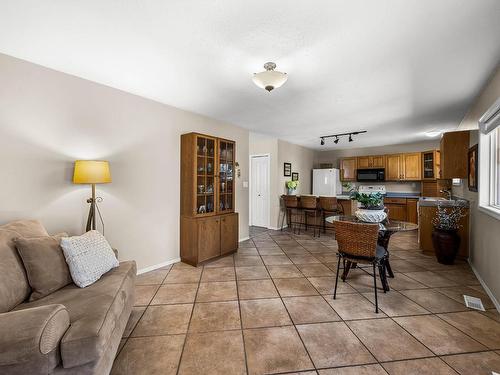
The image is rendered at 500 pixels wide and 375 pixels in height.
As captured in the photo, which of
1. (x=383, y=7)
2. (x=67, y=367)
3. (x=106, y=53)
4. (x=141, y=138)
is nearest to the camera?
(x=67, y=367)

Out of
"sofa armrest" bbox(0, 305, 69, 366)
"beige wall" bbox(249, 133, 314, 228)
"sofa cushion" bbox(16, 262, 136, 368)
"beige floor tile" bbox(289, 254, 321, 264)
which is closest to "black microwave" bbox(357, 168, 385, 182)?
"beige wall" bbox(249, 133, 314, 228)

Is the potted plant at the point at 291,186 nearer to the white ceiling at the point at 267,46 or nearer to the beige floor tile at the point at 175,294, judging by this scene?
the white ceiling at the point at 267,46

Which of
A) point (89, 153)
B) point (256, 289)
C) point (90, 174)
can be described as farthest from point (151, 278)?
point (89, 153)

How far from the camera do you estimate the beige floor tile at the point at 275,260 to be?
3.53 meters

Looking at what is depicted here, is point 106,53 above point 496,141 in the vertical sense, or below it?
above

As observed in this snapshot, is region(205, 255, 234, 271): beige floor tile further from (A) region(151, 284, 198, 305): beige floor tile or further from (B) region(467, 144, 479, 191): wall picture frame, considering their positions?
(B) region(467, 144, 479, 191): wall picture frame

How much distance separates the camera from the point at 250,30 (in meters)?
1.75

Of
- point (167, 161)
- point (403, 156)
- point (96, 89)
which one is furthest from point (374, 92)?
point (403, 156)

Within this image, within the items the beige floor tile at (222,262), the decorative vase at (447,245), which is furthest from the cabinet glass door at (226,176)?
the decorative vase at (447,245)

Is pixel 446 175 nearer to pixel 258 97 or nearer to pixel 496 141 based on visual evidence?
pixel 496 141

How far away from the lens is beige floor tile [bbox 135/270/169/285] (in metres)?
2.86

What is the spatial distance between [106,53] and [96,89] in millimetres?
776

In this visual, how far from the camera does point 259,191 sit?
6.31 metres

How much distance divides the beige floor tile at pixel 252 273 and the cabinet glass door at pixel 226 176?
42.3 inches
